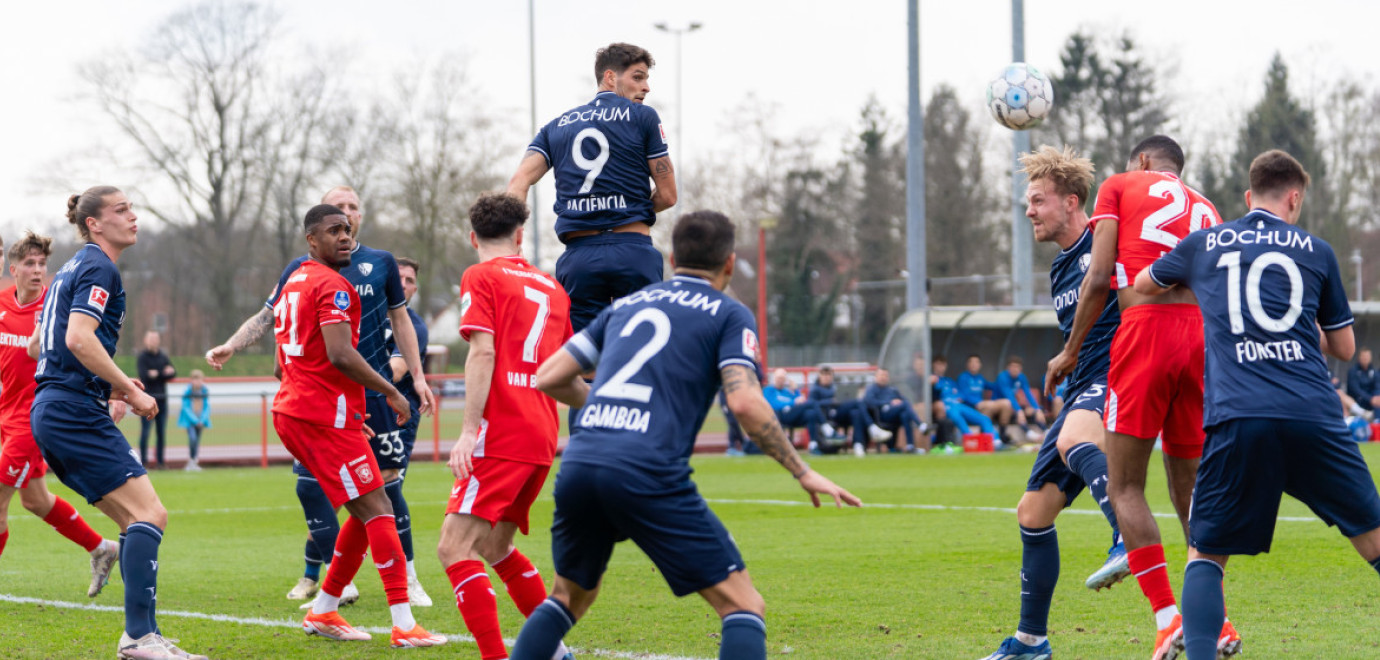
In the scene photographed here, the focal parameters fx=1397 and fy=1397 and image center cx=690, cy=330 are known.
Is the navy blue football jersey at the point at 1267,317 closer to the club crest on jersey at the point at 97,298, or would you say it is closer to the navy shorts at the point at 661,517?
the navy shorts at the point at 661,517

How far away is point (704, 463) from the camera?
2252 cm

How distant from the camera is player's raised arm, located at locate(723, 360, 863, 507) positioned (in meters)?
4.25

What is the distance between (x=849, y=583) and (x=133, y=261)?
45.6 meters

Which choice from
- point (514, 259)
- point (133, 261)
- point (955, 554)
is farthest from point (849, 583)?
point (133, 261)

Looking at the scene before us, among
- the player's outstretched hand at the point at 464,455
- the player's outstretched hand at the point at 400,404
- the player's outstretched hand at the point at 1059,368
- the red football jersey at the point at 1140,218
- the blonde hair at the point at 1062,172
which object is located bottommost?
the player's outstretched hand at the point at 464,455

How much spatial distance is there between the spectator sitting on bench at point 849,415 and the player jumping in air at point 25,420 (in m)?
16.1

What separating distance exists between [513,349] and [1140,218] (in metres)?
2.81

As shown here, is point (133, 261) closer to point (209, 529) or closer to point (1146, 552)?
point (209, 529)

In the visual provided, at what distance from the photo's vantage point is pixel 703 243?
450cm

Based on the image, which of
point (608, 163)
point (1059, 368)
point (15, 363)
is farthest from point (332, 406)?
point (1059, 368)

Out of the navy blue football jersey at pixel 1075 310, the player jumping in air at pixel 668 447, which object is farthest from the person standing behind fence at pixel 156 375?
the player jumping in air at pixel 668 447

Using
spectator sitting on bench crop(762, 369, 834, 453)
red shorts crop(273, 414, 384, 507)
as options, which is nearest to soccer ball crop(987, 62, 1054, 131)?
red shorts crop(273, 414, 384, 507)

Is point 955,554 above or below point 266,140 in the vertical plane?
below

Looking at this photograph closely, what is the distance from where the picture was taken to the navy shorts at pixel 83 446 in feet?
21.0
